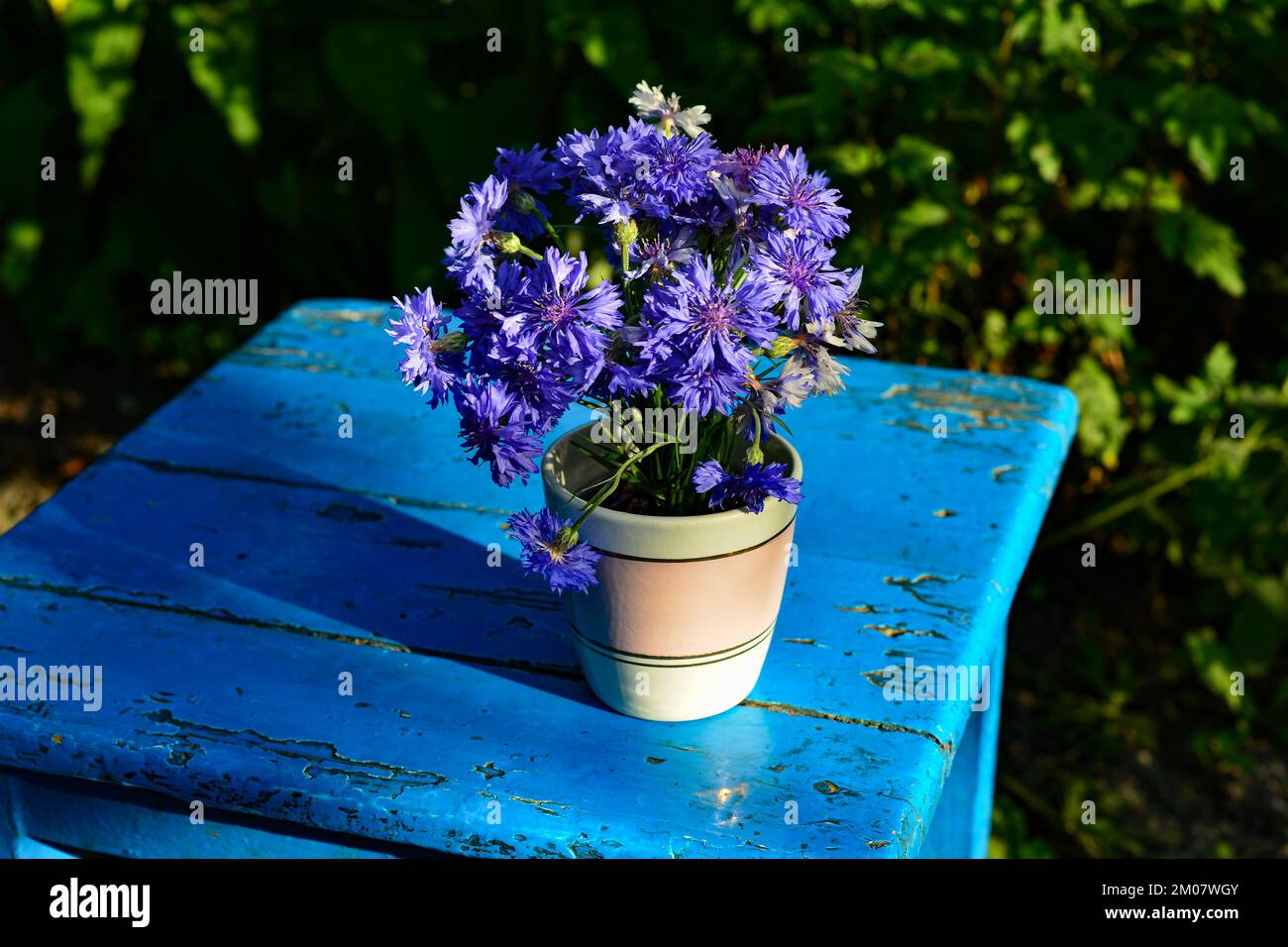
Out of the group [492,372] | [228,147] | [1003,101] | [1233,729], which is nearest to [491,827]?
[492,372]

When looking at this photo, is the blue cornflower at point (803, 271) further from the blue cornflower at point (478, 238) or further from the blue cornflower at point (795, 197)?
the blue cornflower at point (478, 238)

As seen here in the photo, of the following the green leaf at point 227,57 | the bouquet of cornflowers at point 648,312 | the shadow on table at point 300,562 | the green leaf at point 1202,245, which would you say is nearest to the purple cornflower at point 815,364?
the bouquet of cornflowers at point 648,312

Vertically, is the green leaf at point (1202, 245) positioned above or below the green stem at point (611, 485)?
above

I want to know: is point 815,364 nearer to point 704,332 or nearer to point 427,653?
point 704,332

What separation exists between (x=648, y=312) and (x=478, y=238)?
0.14 meters

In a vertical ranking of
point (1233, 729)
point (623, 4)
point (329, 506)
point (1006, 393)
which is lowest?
point (1233, 729)

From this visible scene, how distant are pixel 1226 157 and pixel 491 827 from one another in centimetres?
199

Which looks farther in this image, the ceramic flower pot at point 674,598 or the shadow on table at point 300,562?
the shadow on table at point 300,562

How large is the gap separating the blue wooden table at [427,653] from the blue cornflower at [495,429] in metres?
0.25

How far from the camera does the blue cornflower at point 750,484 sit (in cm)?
99

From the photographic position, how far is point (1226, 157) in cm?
240

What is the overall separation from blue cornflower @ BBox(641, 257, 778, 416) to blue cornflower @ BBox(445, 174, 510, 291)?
13cm

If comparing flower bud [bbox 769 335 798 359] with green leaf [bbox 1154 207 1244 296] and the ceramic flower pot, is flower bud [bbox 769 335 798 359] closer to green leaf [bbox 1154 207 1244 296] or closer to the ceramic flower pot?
the ceramic flower pot
